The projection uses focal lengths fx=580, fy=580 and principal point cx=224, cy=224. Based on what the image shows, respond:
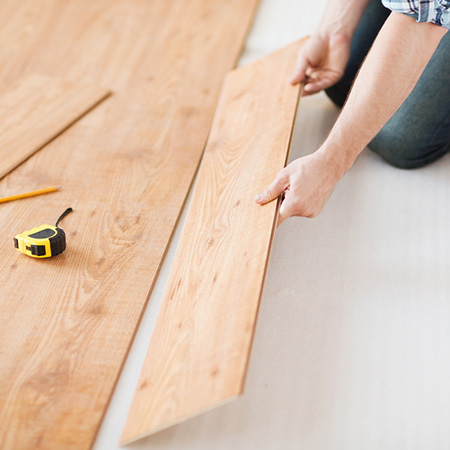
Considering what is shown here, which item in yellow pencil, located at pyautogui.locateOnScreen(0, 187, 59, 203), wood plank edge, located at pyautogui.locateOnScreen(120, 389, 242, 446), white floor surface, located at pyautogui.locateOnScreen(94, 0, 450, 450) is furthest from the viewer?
yellow pencil, located at pyautogui.locateOnScreen(0, 187, 59, 203)

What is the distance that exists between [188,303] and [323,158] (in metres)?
0.50

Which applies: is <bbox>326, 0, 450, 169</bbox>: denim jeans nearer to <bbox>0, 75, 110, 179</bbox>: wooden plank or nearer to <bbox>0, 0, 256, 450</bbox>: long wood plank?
<bbox>0, 0, 256, 450</bbox>: long wood plank

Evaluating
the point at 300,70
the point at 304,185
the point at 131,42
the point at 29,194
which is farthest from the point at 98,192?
the point at 131,42

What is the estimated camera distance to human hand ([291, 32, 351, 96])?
210 cm

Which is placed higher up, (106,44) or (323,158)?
(323,158)

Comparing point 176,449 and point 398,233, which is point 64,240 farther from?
point 398,233

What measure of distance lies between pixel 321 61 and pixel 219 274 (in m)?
Answer: 1.16

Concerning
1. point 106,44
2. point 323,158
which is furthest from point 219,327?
point 106,44

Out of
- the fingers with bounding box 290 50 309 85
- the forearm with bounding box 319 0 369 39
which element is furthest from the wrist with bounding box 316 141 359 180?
the forearm with bounding box 319 0 369 39

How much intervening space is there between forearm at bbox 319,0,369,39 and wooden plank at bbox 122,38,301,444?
287mm

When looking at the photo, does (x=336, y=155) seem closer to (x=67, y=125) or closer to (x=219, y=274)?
(x=219, y=274)

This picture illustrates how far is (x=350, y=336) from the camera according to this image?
1.40m

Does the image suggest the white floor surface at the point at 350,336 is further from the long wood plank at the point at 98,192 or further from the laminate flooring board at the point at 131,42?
Result: the laminate flooring board at the point at 131,42

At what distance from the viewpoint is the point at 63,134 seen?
203cm
